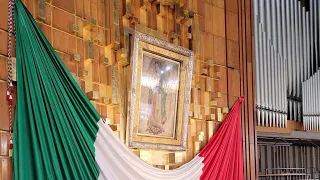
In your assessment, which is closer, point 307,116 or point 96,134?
point 96,134

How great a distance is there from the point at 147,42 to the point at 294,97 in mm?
2881

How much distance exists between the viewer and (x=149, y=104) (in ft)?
11.8

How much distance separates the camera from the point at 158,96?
3.68 metres

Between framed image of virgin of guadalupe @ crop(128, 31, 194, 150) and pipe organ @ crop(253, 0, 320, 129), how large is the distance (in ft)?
4.92

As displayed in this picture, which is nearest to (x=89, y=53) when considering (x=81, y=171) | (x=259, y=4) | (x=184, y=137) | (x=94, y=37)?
(x=94, y=37)

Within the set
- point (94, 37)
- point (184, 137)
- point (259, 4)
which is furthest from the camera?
point (259, 4)

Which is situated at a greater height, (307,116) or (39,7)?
(39,7)

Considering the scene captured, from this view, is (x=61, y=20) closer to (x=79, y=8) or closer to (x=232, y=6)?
(x=79, y=8)

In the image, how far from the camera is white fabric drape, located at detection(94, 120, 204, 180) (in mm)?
3073

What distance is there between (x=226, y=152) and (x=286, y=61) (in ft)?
6.29

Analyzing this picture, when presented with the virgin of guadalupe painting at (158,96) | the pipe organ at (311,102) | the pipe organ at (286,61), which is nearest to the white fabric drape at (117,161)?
the virgin of guadalupe painting at (158,96)

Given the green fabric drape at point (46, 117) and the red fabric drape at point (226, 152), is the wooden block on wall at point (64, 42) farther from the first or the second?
the red fabric drape at point (226, 152)

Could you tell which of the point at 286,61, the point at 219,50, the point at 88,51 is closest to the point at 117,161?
the point at 88,51

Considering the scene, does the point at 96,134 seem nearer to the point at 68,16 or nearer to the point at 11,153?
the point at 11,153
